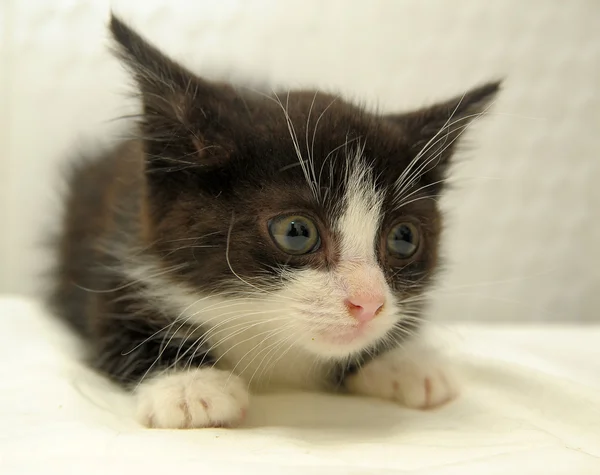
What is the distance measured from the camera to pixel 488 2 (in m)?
2.54

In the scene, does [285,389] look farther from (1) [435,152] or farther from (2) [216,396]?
(1) [435,152]

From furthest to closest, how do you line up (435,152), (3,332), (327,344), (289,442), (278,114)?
(3,332) < (435,152) < (278,114) < (327,344) < (289,442)

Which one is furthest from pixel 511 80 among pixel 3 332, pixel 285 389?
pixel 3 332

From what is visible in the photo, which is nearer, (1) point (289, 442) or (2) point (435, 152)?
(1) point (289, 442)

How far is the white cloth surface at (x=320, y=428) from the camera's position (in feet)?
3.38

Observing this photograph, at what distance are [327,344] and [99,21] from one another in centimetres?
154

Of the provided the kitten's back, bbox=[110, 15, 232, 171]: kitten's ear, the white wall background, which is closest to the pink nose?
bbox=[110, 15, 232, 171]: kitten's ear

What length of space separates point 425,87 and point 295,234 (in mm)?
1467

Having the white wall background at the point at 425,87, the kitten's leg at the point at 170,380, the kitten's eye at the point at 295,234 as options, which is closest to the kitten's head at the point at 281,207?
the kitten's eye at the point at 295,234

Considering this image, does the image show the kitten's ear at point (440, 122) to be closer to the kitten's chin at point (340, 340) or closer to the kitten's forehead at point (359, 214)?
the kitten's forehead at point (359, 214)

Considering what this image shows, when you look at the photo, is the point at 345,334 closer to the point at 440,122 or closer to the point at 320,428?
the point at 320,428

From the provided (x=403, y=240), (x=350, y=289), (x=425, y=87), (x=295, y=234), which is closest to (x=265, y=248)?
(x=295, y=234)

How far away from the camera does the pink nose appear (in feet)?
4.09

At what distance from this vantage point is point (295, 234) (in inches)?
51.8
